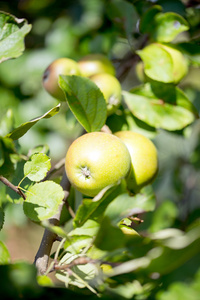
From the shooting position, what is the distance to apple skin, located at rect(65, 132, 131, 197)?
605 millimetres

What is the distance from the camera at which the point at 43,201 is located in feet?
1.89

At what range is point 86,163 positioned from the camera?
61 centimetres

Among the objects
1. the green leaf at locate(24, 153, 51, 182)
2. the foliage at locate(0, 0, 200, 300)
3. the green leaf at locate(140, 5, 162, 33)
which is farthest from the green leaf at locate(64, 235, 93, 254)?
the green leaf at locate(140, 5, 162, 33)

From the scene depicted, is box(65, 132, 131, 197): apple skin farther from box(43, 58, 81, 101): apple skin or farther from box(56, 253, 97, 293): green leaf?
box(43, 58, 81, 101): apple skin

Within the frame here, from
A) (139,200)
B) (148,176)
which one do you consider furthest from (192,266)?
(148,176)

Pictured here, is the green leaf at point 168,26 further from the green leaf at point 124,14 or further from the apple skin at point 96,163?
the apple skin at point 96,163

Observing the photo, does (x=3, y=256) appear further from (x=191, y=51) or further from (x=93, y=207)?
(x=191, y=51)

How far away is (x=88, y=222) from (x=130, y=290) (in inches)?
5.0

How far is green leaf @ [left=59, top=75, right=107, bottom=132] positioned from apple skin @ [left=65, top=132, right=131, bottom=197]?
3.2 inches

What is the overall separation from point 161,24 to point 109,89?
259 mm

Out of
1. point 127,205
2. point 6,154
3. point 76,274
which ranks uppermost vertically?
point 6,154

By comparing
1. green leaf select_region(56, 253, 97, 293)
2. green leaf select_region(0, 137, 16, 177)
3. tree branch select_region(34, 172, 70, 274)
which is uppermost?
green leaf select_region(0, 137, 16, 177)

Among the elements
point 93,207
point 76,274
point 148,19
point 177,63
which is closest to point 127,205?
point 93,207

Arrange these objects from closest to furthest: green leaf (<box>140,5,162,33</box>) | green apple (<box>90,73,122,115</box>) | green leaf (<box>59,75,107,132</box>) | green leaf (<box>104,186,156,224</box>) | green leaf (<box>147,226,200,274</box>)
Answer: green leaf (<box>147,226,200,274</box>) < green leaf (<box>104,186,156,224</box>) < green leaf (<box>59,75,107,132</box>) < green apple (<box>90,73,122,115</box>) < green leaf (<box>140,5,162,33</box>)
